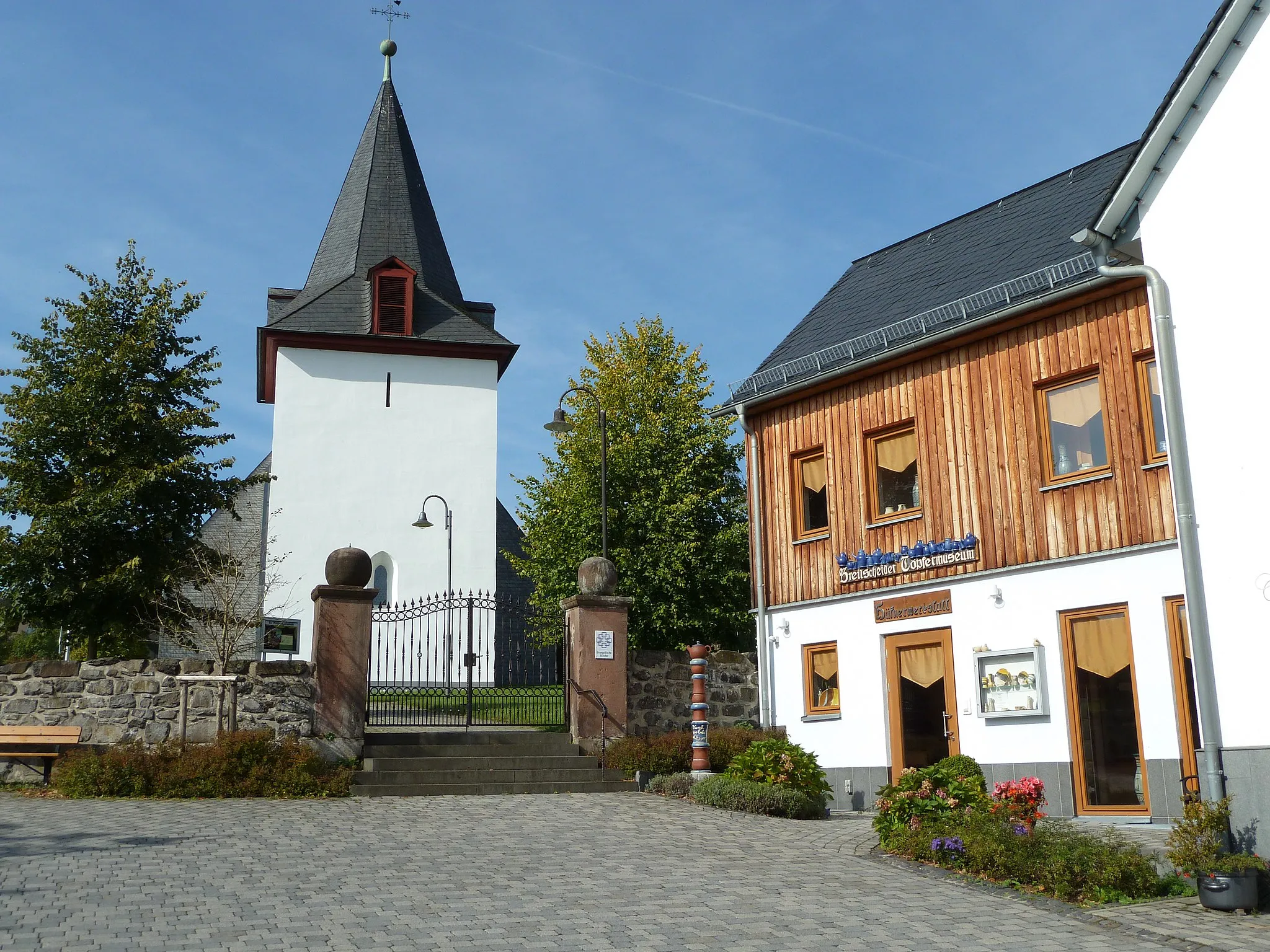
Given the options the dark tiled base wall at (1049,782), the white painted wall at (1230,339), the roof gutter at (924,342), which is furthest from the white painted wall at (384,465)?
the white painted wall at (1230,339)

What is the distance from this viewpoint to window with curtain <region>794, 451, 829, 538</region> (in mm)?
16703

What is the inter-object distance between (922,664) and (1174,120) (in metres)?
7.27

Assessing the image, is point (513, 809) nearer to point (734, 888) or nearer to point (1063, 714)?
point (734, 888)

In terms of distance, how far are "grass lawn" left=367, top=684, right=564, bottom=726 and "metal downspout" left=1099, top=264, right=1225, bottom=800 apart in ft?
32.5

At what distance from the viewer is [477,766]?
15156 millimetres

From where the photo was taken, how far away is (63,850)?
31.7 ft

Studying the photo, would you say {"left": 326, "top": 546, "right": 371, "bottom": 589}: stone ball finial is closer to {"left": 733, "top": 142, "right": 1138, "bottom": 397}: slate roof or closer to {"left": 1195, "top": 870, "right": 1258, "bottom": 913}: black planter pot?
{"left": 733, "top": 142, "right": 1138, "bottom": 397}: slate roof

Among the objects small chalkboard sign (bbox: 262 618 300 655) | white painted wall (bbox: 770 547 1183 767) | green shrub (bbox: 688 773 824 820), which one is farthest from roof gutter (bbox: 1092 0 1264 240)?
small chalkboard sign (bbox: 262 618 300 655)

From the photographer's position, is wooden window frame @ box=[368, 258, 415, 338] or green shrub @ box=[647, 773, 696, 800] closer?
green shrub @ box=[647, 773, 696, 800]

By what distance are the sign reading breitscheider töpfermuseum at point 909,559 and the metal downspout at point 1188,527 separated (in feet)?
16.1

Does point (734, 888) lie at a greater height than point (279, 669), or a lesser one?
lesser

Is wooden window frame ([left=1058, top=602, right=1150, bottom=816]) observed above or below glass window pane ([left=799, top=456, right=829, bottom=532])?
below

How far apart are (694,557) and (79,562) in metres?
12.9

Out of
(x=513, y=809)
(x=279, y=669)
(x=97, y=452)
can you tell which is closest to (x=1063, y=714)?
(x=513, y=809)
